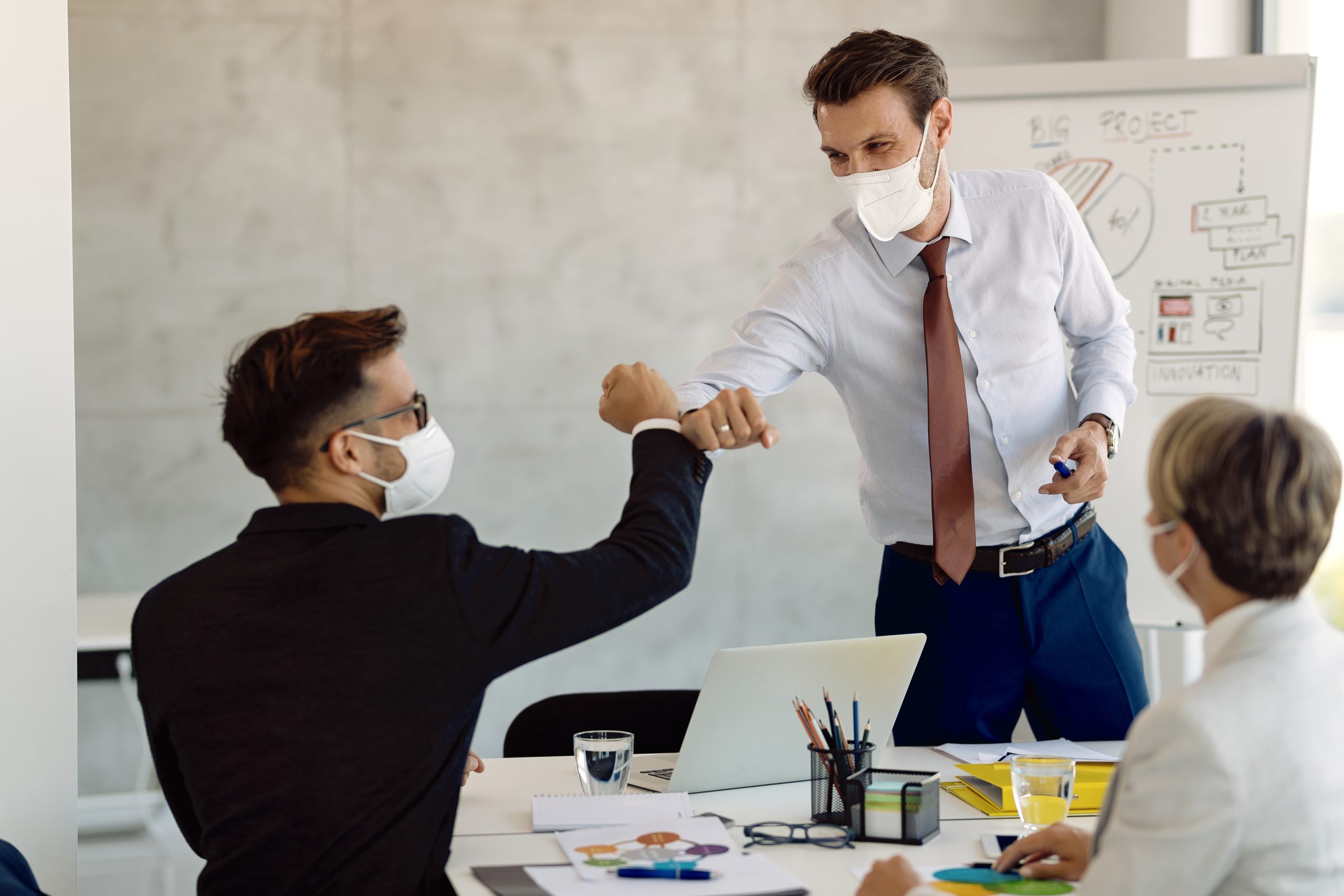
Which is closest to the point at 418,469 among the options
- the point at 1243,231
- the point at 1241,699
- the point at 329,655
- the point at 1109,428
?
the point at 329,655

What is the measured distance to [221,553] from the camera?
1455mm

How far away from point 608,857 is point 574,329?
298 centimetres

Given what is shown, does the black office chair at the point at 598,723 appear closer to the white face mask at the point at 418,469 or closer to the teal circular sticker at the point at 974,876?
the white face mask at the point at 418,469

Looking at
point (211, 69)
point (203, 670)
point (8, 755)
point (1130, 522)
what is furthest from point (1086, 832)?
point (211, 69)

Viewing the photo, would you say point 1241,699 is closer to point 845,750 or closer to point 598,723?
point 845,750

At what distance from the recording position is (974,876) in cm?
138

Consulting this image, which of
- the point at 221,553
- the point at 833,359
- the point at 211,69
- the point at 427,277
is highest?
the point at 211,69

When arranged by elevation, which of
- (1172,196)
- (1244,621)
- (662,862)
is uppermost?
(1172,196)

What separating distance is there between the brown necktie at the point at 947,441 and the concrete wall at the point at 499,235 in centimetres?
210

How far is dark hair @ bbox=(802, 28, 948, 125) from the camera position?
7.22 feet

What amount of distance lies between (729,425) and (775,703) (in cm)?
39

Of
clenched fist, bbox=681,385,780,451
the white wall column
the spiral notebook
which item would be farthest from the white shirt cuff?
the white wall column

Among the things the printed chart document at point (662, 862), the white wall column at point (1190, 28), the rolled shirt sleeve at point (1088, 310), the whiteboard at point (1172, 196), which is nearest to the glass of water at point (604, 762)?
the printed chart document at point (662, 862)

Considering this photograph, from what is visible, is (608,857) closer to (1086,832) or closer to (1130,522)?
(1086,832)
